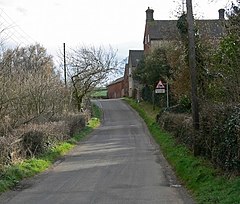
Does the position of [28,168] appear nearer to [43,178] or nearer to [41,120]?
A: [43,178]

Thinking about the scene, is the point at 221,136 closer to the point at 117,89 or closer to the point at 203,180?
the point at 203,180

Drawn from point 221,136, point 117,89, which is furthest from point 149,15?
point 221,136

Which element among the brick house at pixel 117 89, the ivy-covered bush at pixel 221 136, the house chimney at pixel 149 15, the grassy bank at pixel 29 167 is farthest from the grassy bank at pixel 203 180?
the brick house at pixel 117 89

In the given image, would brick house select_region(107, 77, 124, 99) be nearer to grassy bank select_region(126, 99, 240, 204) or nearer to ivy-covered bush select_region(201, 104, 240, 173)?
grassy bank select_region(126, 99, 240, 204)

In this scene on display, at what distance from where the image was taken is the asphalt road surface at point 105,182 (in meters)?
12.1

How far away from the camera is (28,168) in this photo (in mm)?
17266

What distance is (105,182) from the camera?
48.6 feet

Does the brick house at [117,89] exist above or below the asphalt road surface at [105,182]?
above

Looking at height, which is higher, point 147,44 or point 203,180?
point 147,44

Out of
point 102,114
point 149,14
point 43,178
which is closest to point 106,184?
point 43,178

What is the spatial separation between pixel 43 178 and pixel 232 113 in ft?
21.5

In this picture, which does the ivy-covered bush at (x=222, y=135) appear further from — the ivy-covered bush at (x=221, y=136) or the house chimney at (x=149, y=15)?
the house chimney at (x=149, y=15)

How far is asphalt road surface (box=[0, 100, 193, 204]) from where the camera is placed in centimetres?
1211

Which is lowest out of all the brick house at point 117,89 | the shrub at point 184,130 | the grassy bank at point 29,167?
the grassy bank at point 29,167
